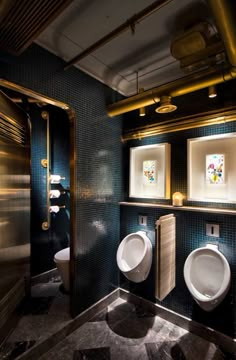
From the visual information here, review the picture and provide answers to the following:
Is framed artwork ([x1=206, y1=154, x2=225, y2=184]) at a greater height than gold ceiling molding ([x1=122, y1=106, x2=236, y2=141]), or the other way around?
gold ceiling molding ([x1=122, y1=106, x2=236, y2=141])

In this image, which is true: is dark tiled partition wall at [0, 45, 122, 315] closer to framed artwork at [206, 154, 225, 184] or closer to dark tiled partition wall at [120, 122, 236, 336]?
dark tiled partition wall at [120, 122, 236, 336]

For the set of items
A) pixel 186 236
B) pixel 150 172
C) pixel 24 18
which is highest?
pixel 24 18

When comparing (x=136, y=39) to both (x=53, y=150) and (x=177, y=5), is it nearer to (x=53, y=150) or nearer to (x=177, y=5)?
(x=177, y=5)

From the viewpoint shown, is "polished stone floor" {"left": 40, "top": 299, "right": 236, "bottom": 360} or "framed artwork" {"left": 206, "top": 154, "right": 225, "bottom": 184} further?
"framed artwork" {"left": 206, "top": 154, "right": 225, "bottom": 184}

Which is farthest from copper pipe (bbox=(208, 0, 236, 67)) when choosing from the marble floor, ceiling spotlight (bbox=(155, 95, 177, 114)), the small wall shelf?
the marble floor

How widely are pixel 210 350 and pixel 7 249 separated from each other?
2.03 m

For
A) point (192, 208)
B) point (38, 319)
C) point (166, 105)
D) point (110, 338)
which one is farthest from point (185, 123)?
point (38, 319)

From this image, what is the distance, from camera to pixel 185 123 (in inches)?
79.9

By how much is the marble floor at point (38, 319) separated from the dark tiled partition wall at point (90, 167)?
0.25 metres

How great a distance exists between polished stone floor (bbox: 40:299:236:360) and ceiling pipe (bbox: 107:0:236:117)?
232 cm

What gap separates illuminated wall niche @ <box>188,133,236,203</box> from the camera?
72.1 inches

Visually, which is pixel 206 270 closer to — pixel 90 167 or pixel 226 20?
pixel 90 167

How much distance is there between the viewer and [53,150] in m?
2.89

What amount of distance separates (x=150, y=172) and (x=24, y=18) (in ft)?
5.94
